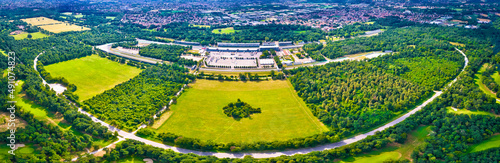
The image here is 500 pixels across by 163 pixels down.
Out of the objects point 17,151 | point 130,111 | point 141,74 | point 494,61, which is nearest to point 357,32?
point 494,61

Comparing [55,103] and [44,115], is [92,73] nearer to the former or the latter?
[55,103]

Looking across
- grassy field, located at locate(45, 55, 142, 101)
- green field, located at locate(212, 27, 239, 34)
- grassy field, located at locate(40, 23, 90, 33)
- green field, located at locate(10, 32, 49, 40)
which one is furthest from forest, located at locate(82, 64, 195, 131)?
grassy field, located at locate(40, 23, 90, 33)

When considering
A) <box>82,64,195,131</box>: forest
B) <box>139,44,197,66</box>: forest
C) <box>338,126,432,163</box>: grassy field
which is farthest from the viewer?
<box>139,44,197,66</box>: forest

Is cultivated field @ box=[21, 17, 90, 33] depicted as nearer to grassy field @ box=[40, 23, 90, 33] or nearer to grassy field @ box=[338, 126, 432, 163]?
grassy field @ box=[40, 23, 90, 33]

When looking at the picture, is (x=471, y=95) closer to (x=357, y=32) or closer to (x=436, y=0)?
(x=357, y=32)

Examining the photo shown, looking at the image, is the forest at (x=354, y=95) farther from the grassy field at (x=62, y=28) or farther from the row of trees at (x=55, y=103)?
the grassy field at (x=62, y=28)

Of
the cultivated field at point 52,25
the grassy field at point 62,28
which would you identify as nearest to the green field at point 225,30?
the grassy field at point 62,28
